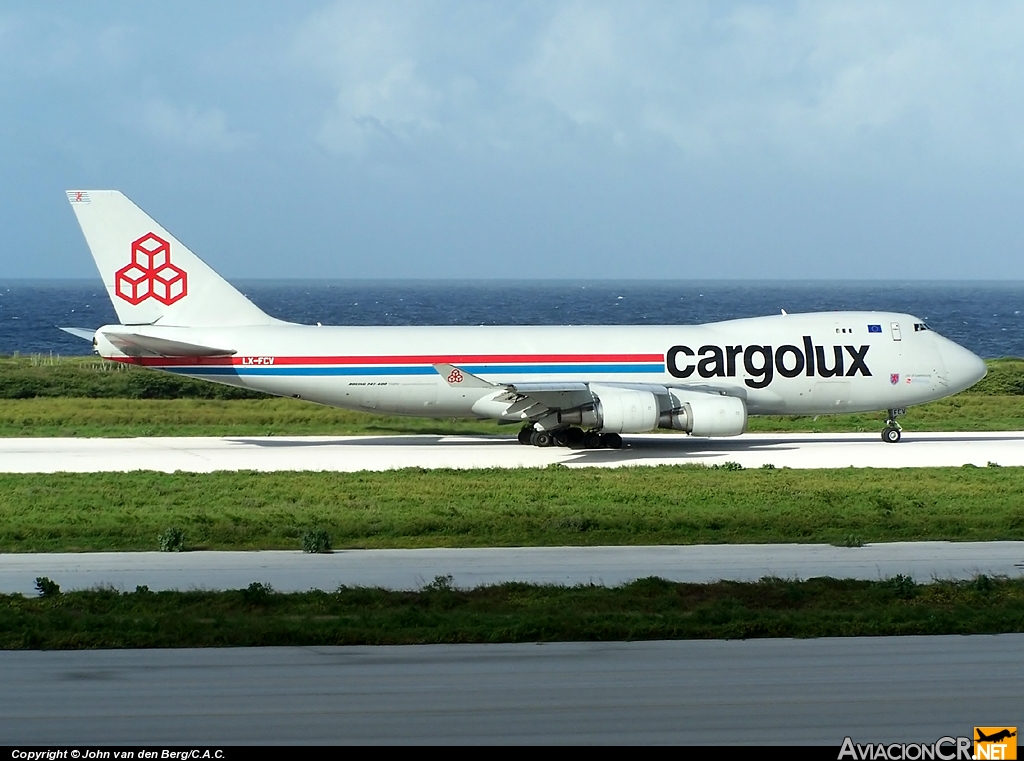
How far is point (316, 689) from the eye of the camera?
1090 cm

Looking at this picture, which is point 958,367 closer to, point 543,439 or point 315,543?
point 543,439

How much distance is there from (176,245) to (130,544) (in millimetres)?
15616

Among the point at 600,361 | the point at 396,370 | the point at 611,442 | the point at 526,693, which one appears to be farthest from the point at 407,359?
the point at 526,693

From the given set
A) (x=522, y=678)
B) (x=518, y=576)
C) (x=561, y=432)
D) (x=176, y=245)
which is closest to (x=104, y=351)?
(x=176, y=245)

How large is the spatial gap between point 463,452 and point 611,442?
4161mm

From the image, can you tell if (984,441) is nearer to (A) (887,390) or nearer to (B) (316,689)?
Answer: (A) (887,390)

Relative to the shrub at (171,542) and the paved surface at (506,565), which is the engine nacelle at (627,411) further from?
the shrub at (171,542)

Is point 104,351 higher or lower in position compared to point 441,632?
higher

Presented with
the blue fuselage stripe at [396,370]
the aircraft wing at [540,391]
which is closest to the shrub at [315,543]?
the aircraft wing at [540,391]

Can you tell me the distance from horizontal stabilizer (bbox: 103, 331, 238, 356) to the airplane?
49 millimetres

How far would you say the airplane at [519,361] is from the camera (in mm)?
32312

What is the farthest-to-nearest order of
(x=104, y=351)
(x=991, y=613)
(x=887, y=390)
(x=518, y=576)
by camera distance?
(x=887, y=390) → (x=104, y=351) → (x=518, y=576) → (x=991, y=613)

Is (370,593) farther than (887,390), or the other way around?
(887,390)

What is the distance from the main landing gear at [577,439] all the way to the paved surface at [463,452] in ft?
1.46
